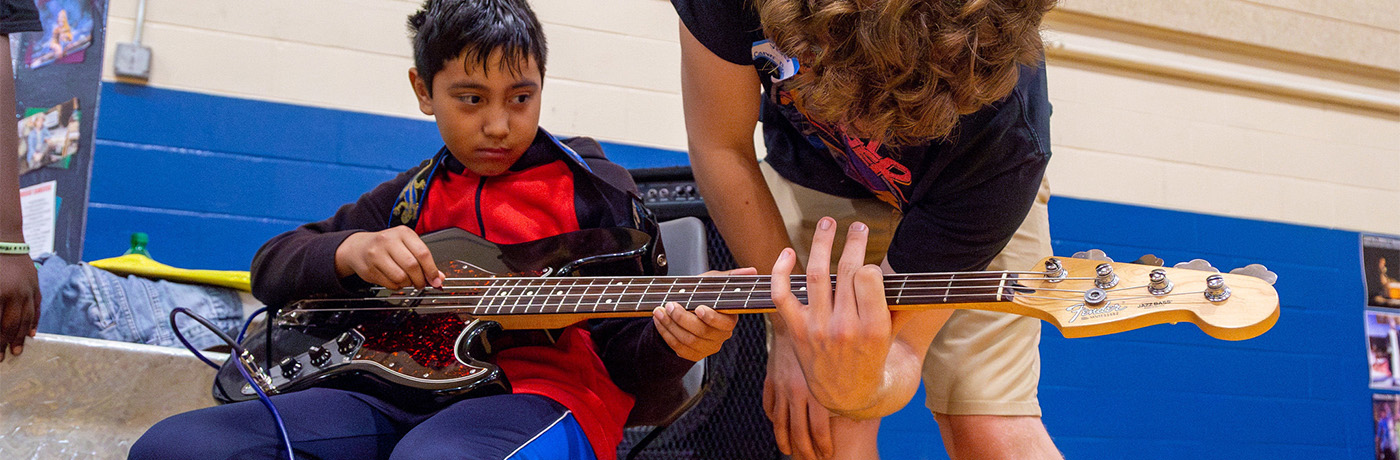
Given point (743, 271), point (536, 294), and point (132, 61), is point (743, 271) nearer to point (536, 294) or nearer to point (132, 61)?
point (536, 294)

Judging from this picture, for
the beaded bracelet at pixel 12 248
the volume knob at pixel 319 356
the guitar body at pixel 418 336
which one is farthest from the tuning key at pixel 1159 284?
the beaded bracelet at pixel 12 248

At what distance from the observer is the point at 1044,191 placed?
1397 millimetres

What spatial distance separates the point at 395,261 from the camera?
1097mm

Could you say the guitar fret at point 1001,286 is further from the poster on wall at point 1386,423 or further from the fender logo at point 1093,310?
the poster on wall at point 1386,423

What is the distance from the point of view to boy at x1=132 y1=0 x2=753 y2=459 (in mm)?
966

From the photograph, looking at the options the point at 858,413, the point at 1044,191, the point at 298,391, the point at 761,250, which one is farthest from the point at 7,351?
the point at 1044,191

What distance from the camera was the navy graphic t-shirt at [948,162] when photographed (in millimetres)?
1046

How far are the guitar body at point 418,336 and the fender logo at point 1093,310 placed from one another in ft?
1.73

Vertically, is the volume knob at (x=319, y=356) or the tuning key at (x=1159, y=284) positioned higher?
the tuning key at (x=1159, y=284)

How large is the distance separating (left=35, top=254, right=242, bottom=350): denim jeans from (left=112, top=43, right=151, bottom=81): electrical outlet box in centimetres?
57

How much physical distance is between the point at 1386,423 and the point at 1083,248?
3.67ft

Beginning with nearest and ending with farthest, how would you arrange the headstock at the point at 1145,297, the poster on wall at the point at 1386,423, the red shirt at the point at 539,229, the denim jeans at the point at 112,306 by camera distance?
the headstock at the point at 1145,297 < the red shirt at the point at 539,229 < the denim jeans at the point at 112,306 < the poster on wall at the point at 1386,423

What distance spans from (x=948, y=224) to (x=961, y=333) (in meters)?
0.30

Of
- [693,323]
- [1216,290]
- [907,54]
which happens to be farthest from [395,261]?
[1216,290]
